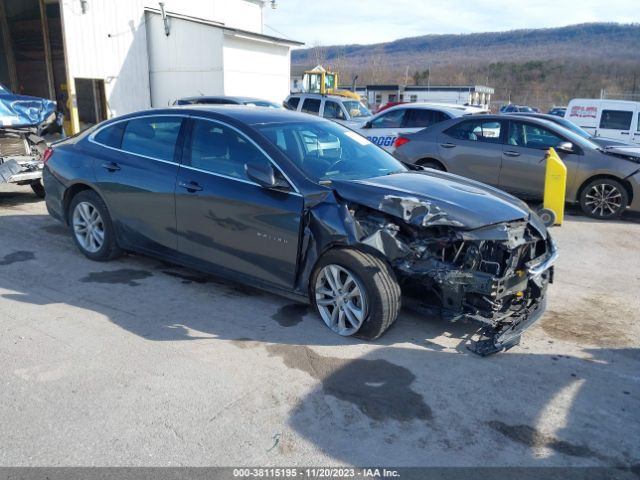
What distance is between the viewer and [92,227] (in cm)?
589

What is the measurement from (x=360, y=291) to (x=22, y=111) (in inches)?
284

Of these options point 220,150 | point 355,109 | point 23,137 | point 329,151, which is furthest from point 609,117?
point 23,137

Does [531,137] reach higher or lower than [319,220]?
higher

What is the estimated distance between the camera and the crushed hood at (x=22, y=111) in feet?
27.7

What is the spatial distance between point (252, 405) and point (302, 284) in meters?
1.27

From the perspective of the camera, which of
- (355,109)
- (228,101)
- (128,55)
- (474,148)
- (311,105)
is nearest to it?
(474,148)

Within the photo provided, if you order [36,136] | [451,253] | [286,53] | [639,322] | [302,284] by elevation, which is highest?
[286,53]

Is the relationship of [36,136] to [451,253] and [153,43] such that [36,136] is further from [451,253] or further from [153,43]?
[153,43]

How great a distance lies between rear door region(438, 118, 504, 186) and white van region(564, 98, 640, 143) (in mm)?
7499

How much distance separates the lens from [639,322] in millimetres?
4867

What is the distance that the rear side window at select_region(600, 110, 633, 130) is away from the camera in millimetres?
15291

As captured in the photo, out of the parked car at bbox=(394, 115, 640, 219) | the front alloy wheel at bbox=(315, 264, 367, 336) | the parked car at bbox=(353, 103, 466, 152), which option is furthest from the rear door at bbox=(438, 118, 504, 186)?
the front alloy wheel at bbox=(315, 264, 367, 336)

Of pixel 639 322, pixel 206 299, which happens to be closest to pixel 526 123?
pixel 639 322

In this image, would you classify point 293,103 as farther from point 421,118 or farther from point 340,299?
point 340,299
